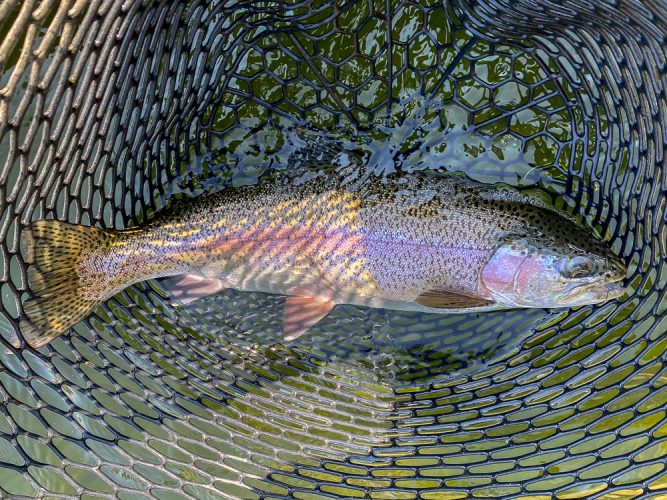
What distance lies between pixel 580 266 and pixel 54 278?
6.81 ft

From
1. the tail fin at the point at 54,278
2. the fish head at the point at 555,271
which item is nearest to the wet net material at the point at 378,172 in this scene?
the tail fin at the point at 54,278

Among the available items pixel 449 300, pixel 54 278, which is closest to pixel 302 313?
pixel 449 300

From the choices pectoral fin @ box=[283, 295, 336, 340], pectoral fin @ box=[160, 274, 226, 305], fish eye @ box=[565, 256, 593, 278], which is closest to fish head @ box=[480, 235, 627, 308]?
fish eye @ box=[565, 256, 593, 278]

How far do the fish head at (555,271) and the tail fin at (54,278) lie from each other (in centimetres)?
163

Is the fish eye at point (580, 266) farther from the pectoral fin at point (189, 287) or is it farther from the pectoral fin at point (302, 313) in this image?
the pectoral fin at point (189, 287)

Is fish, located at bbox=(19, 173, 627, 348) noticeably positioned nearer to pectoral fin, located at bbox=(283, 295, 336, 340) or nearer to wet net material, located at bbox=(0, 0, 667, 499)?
pectoral fin, located at bbox=(283, 295, 336, 340)

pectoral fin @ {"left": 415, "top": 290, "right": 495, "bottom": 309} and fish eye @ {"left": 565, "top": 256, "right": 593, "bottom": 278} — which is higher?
fish eye @ {"left": 565, "top": 256, "right": 593, "bottom": 278}

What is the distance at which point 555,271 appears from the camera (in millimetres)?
2473

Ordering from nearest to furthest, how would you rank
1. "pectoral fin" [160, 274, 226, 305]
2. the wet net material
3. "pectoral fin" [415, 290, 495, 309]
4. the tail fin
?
the tail fin < the wet net material < "pectoral fin" [415, 290, 495, 309] < "pectoral fin" [160, 274, 226, 305]

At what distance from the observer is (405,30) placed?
2.91 metres

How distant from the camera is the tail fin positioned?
7.64 ft

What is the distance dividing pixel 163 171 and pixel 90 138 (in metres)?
0.53

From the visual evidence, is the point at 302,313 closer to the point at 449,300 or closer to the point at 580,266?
the point at 449,300

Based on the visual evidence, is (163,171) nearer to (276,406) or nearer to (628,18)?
(276,406)
